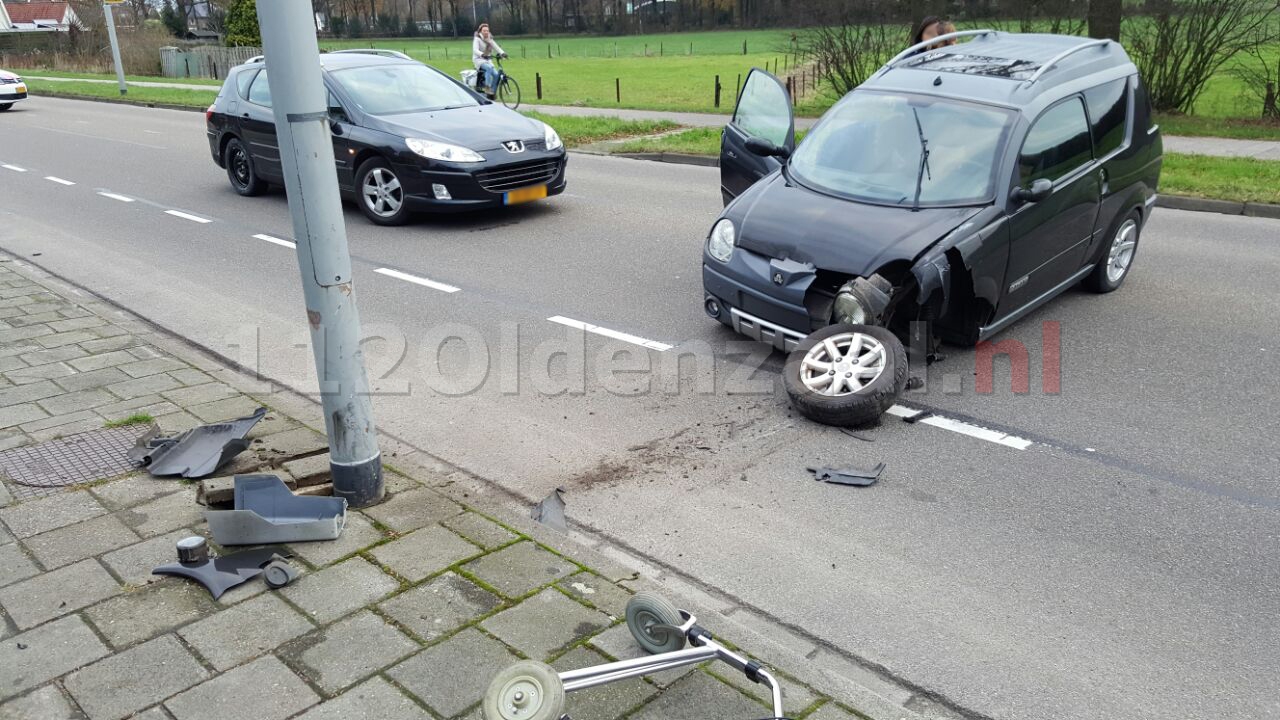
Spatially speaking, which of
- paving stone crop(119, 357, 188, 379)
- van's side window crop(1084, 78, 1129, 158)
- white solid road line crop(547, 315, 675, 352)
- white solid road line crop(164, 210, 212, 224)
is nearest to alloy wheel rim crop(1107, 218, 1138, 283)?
van's side window crop(1084, 78, 1129, 158)

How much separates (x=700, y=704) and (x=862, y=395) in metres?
2.71

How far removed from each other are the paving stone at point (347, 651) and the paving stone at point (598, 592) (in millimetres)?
656

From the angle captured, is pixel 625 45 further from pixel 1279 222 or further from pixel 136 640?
pixel 136 640

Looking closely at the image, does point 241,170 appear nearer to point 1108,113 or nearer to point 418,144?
point 418,144

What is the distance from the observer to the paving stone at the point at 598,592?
3.72 m

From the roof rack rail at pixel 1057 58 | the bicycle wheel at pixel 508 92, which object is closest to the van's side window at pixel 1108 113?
the roof rack rail at pixel 1057 58

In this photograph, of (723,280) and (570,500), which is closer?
(570,500)

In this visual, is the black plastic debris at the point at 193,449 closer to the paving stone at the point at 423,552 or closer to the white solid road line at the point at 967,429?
the paving stone at the point at 423,552

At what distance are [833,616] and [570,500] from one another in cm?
151

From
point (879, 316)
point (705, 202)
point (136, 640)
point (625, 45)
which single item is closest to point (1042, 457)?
point (879, 316)

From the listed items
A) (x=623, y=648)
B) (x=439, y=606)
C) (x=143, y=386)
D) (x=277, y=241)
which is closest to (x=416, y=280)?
(x=277, y=241)

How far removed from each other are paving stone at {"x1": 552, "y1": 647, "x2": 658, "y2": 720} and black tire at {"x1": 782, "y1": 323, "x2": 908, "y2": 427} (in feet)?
8.64

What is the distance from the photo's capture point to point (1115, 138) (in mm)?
7371

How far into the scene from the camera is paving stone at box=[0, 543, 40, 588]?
12.8 feet
